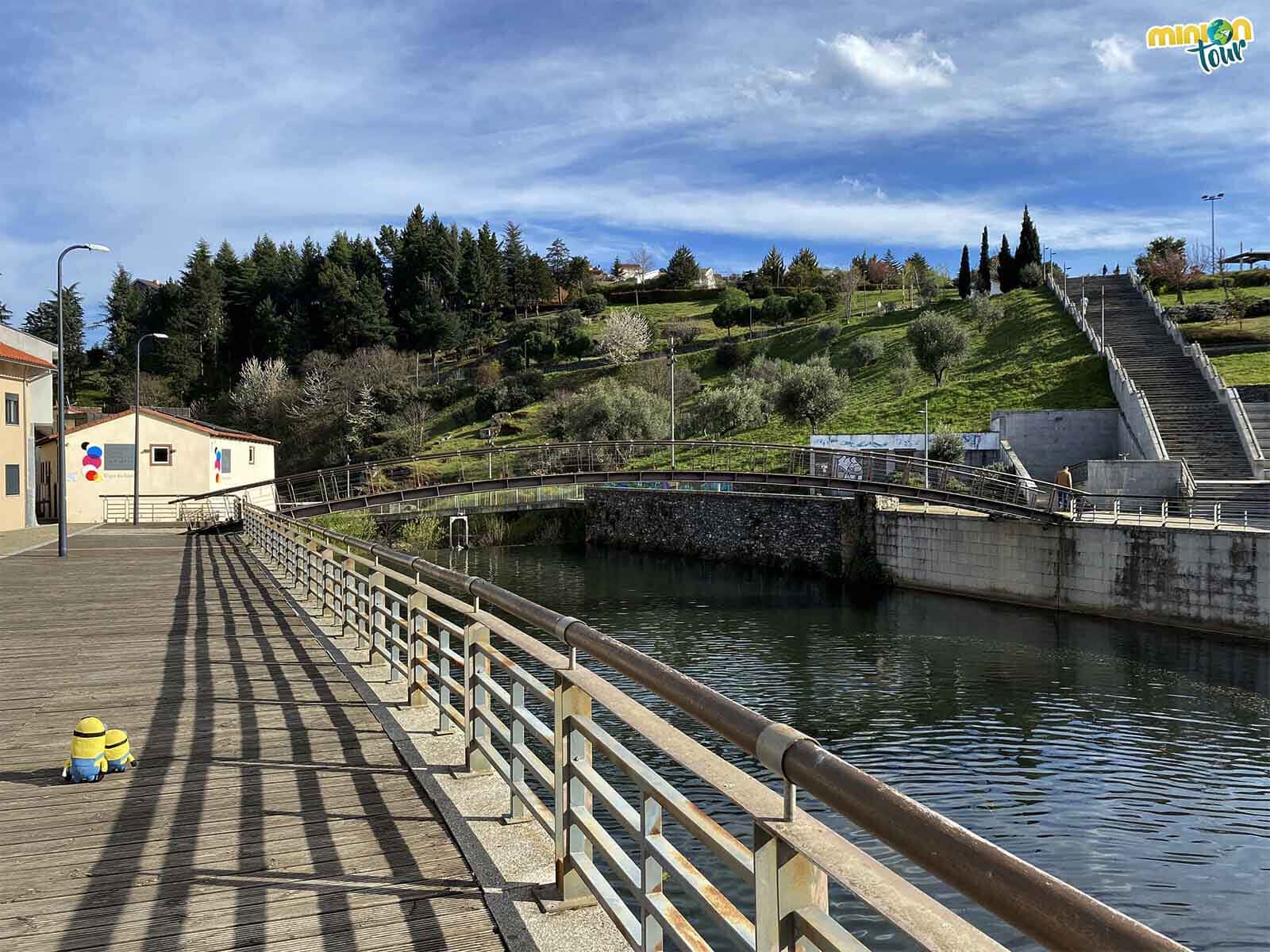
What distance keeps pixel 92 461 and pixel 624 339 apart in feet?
157

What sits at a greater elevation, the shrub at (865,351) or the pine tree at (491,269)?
the pine tree at (491,269)

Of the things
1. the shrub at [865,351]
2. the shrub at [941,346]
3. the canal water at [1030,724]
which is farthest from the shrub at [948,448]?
the shrub at [865,351]

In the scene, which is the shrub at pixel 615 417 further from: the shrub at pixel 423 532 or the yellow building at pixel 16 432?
the yellow building at pixel 16 432

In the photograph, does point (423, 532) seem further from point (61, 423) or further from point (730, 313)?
point (730, 313)

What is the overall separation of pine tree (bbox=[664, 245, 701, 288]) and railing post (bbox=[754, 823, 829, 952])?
107m

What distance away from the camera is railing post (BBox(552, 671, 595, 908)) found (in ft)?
12.7

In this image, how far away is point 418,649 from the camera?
7.39 m

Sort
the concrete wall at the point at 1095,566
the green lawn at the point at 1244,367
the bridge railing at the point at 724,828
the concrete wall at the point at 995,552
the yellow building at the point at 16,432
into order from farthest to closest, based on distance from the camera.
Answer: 1. the green lawn at the point at 1244,367
2. the yellow building at the point at 16,432
3. the concrete wall at the point at 995,552
4. the concrete wall at the point at 1095,566
5. the bridge railing at the point at 724,828

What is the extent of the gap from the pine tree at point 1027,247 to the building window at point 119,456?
192 ft

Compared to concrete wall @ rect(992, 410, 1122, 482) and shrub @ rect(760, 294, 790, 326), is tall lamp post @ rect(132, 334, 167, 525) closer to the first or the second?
concrete wall @ rect(992, 410, 1122, 482)

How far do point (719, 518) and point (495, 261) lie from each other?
67.7 metres

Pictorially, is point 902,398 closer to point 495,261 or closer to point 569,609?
point 569,609

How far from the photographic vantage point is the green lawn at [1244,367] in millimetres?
38844

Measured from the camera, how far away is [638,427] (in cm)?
5591
